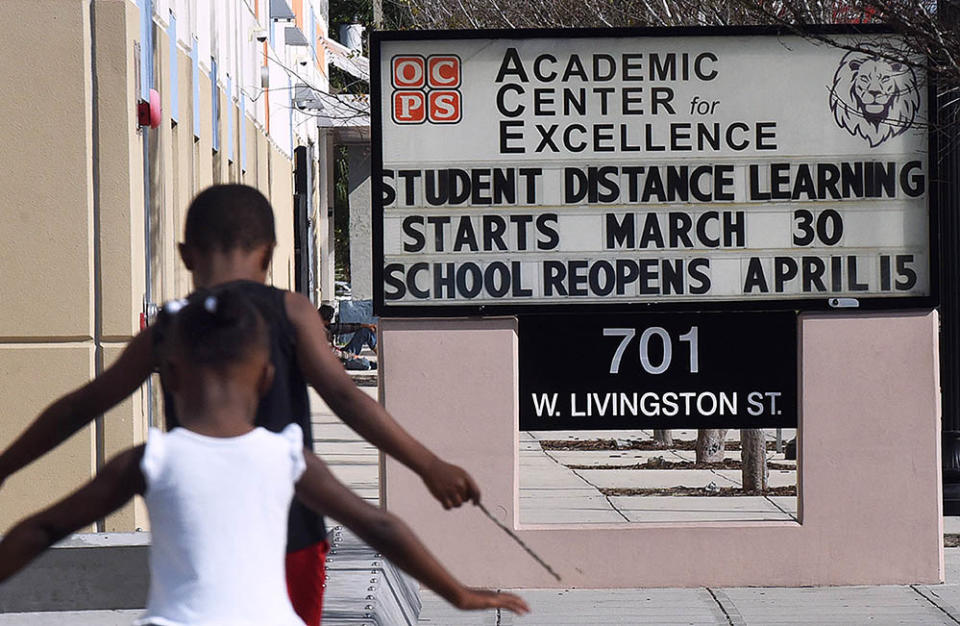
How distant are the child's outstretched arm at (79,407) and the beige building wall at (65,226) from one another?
22.9 feet

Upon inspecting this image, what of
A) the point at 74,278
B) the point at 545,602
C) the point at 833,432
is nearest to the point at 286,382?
the point at 545,602

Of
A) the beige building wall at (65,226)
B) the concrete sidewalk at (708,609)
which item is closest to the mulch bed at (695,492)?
the concrete sidewalk at (708,609)

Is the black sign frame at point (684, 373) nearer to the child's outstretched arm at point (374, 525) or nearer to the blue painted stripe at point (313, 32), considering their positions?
the child's outstretched arm at point (374, 525)

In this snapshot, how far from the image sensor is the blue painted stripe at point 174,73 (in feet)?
46.2

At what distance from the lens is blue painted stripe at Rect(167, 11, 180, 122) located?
1407cm

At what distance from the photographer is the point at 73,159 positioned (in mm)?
10742

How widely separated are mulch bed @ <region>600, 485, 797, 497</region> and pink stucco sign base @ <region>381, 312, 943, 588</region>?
3.84 meters

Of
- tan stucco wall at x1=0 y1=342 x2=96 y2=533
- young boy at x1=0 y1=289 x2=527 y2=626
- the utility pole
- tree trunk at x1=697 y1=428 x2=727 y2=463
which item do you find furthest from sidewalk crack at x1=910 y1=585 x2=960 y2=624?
tree trunk at x1=697 y1=428 x2=727 y2=463

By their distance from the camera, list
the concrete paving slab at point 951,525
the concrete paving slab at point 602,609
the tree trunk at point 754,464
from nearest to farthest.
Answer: the concrete paving slab at point 602,609, the concrete paving slab at point 951,525, the tree trunk at point 754,464

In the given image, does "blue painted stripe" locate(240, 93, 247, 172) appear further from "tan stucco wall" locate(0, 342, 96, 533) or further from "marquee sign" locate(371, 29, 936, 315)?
"marquee sign" locate(371, 29, 936, 315)

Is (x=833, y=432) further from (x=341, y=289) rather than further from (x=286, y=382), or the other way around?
(x=341, y=289)

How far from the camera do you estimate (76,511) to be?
3305 mm

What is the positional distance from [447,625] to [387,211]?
2279 mm

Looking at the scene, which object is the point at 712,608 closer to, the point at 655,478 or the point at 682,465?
the point at 655,478
